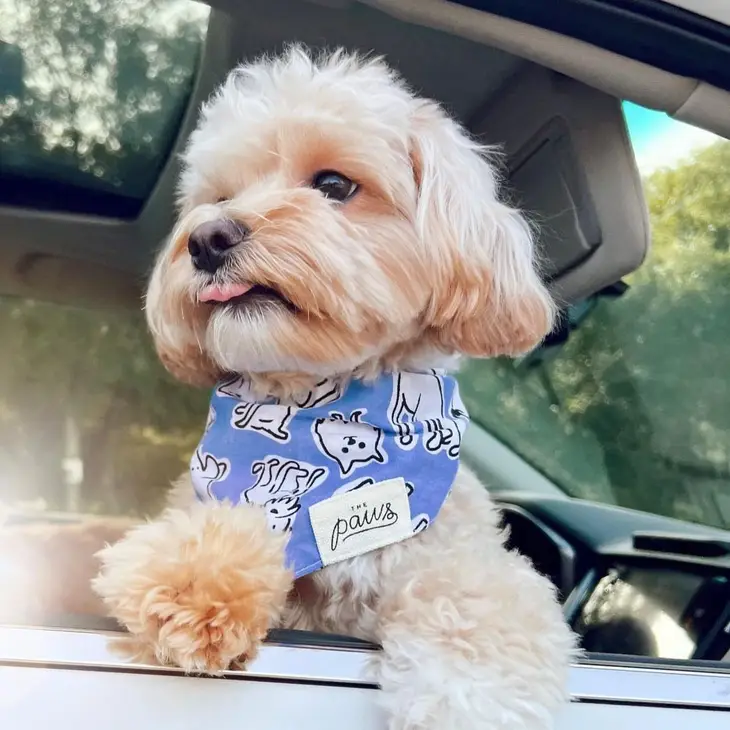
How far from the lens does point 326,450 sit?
5.14ft

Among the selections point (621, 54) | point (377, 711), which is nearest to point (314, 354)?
point (377, 711)

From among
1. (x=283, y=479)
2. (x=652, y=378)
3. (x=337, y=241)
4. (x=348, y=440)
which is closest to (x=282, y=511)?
(x=283, y=479)

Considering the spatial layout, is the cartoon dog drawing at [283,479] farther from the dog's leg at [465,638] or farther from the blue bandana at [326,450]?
the dog's leg at [465,638]

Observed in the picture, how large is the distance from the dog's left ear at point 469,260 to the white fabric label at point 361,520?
0.36 meters

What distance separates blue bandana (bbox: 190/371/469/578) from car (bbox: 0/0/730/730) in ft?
0.93

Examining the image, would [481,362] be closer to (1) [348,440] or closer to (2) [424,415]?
(2) [424,415]

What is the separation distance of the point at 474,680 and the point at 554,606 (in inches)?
11.3

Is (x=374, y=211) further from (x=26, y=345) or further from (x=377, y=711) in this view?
(x=26, y=345)

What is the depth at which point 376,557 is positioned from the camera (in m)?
1.55

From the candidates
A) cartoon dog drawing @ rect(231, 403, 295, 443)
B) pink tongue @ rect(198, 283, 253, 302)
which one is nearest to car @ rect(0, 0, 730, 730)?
cartoon dog drawing @ rect(231, 403, 295, 443)

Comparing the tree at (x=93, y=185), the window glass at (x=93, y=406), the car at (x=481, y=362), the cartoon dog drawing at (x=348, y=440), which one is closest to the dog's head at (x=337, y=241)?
the cartoon dog drawing at (x=348, y=440)

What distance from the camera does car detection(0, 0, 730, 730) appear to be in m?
1.26

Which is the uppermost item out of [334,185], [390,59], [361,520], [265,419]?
[390,59]

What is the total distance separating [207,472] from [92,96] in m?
1.40
